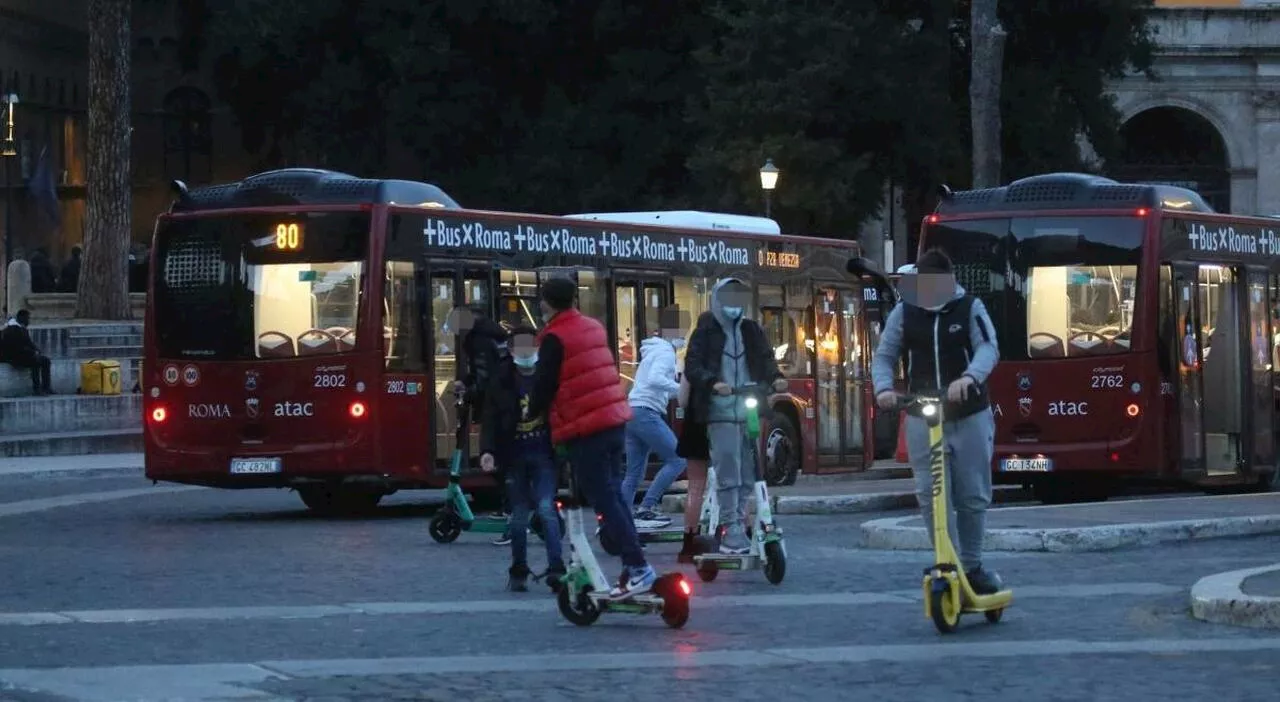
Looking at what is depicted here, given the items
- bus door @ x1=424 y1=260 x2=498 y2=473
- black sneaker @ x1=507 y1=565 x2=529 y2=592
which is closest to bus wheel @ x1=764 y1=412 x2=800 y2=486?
bus door @ x1=424 y1=260 x2=498 y2=473

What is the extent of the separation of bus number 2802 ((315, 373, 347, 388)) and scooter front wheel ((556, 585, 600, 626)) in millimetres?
9454

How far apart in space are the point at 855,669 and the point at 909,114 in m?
36.5

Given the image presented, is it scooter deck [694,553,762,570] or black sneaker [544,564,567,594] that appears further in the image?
scooter deck [694,553,762,570]

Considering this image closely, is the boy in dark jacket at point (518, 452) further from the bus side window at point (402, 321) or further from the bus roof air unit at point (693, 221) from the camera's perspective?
the bus roof air unit at point (693, 221)

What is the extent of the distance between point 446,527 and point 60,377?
19.7 metres

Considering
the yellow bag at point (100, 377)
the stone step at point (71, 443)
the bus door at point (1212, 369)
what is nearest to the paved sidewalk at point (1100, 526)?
the bus door at point (1212, 369)

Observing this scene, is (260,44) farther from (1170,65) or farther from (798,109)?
(1170,65)

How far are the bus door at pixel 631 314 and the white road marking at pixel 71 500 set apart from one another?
202 inches

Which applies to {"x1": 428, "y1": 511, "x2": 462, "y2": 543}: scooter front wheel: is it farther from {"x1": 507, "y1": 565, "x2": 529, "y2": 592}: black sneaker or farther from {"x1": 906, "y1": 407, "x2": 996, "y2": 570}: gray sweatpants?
{"x1": 906, "y1": 407, "x2": 996, "y2": 570}: gray sweatpants

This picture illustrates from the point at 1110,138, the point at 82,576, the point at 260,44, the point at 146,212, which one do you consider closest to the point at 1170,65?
the point at 1110,138

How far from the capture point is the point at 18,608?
45.6ft

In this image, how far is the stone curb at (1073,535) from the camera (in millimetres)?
17297

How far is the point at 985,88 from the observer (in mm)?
36094

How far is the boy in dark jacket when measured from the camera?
14438 millimetres
